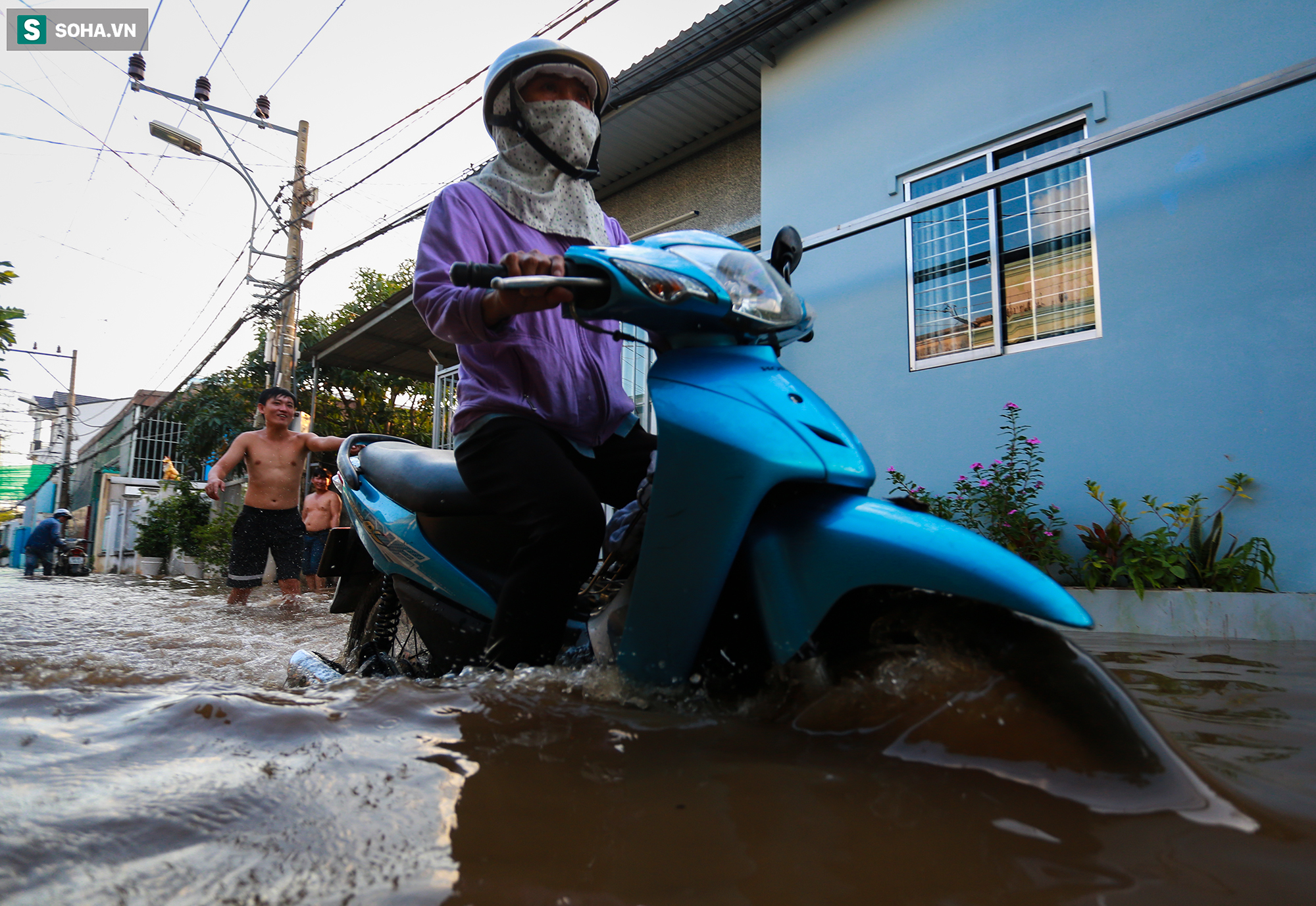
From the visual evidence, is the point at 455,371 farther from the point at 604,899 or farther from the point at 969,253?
the point at 604,899

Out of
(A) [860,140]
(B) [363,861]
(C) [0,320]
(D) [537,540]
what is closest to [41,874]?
(B) [363,861]

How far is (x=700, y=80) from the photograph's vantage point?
23.0 ft

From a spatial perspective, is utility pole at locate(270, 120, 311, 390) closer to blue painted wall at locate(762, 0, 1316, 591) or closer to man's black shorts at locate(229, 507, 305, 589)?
man's black shorts at locate(229, 507, 305, 589)

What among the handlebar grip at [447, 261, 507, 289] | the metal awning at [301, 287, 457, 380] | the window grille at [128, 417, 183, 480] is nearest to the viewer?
the handlebar grip at [447, 261, 507, 289]

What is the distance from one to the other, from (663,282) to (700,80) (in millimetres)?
6587

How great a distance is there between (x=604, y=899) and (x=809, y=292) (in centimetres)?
574

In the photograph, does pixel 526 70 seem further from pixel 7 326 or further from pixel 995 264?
pixel 7 326

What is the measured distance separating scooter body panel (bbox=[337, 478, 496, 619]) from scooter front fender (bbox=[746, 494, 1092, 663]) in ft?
2.91

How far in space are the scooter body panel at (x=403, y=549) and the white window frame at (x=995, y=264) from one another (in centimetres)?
428

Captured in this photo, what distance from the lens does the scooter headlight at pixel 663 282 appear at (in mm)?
1313

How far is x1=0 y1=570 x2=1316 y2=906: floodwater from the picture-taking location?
0.72 metres

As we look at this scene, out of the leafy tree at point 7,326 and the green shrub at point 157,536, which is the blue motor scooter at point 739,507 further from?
the green shrub at point 157,536

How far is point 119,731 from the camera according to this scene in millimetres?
1302

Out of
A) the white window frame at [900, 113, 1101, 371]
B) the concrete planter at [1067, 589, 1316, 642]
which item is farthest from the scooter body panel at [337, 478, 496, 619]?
the white window frame at [900, 113, 1101, 371]
